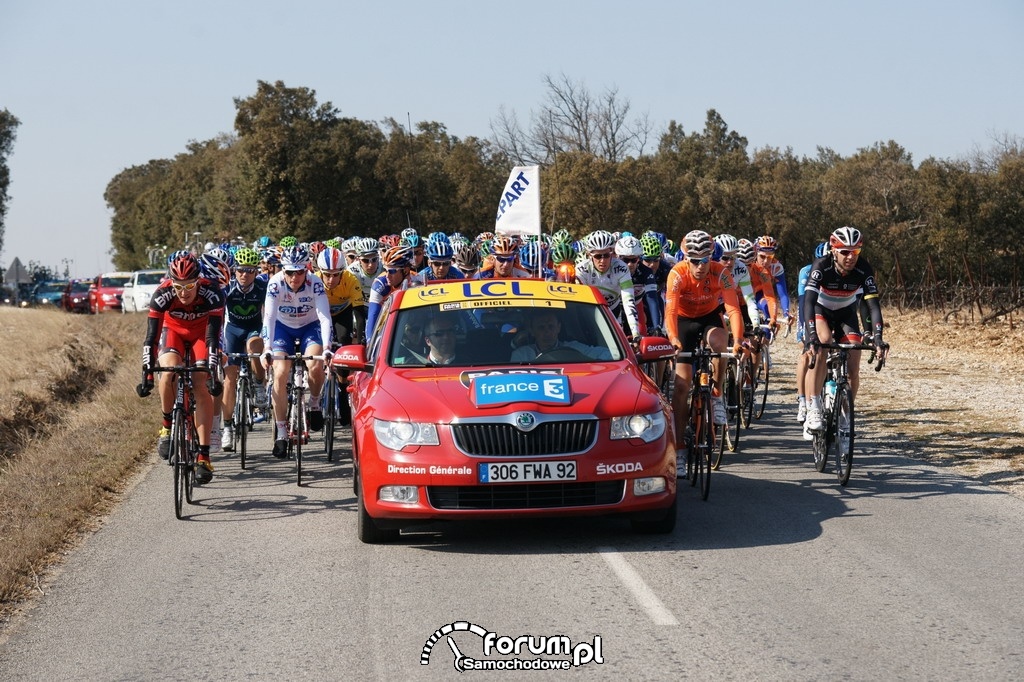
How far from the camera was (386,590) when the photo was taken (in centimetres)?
732

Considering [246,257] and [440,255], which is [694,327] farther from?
[246,257]

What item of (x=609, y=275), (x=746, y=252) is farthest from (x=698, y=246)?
(x=746, y=252)

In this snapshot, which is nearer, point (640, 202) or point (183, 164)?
point (640, 202)

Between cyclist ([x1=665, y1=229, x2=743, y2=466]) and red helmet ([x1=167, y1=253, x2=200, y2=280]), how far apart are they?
13.0ft

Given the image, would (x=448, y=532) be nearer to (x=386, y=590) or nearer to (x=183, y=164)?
(x=386, y=590)

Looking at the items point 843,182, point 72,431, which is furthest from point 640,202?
point 72,431

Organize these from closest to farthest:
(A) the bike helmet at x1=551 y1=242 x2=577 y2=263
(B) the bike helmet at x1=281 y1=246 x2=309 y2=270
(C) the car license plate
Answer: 1. (C) the car license plate
2. (B) the bike helmet at x1=281 y1=246 x2=309 y2=270
3. (A) the bike helmet at x1=551 y1=242 x2=577 y2=263

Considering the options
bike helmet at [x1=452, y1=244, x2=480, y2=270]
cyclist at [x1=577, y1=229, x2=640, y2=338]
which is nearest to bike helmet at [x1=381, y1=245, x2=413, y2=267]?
bike helmet at [x1=452, y1=244, x2=480, y2=270]

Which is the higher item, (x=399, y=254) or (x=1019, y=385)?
(x=399, y=254)

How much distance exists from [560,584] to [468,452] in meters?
1.09

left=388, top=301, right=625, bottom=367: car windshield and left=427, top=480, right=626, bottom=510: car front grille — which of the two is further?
left=388, top=301, right=625, bottom=367: car windshield

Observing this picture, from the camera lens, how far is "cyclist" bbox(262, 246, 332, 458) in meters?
12.2

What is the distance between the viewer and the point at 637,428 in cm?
830

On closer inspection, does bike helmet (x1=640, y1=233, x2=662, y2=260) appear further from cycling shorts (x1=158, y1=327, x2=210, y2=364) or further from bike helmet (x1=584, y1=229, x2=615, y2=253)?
cycling shorts (x1=158, y1=327, x2=210, y2=364)
